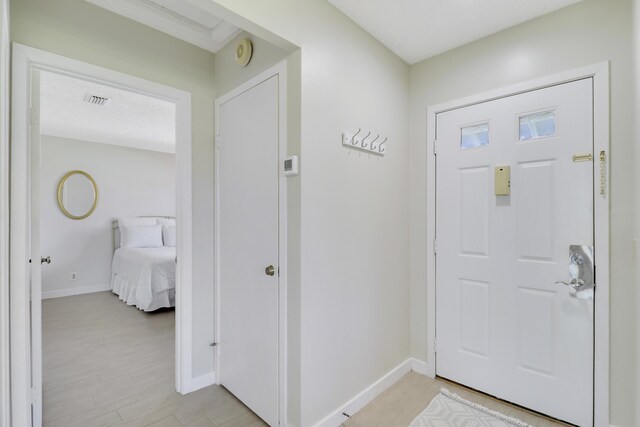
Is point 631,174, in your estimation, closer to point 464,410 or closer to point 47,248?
point 464,410

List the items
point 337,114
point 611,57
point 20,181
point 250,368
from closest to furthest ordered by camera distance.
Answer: point 20,181 → point 611,57 → point 337,114 → point 250,368

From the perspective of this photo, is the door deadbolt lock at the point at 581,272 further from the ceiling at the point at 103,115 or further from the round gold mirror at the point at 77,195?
the round gold mirror at the point at 77,195

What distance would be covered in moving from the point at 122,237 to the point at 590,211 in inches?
241

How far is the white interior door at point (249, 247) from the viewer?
1891 mm

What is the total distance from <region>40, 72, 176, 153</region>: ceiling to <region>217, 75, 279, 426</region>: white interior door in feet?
5.16

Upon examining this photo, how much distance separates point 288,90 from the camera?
1787mm

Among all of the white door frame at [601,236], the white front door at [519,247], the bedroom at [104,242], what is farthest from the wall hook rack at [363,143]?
the bedroom at [104,242]

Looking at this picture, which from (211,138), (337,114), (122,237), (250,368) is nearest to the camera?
(337,114)

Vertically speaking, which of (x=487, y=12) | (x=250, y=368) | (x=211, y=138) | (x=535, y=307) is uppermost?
(x=487, y=12)

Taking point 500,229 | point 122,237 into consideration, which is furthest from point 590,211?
point 122,237

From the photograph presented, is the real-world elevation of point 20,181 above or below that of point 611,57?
below

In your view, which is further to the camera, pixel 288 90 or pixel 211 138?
pixel 211 138

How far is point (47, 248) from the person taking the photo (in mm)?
4883

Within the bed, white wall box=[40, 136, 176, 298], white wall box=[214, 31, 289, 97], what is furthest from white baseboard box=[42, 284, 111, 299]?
white wall box=[214, 31, 289, 97]
